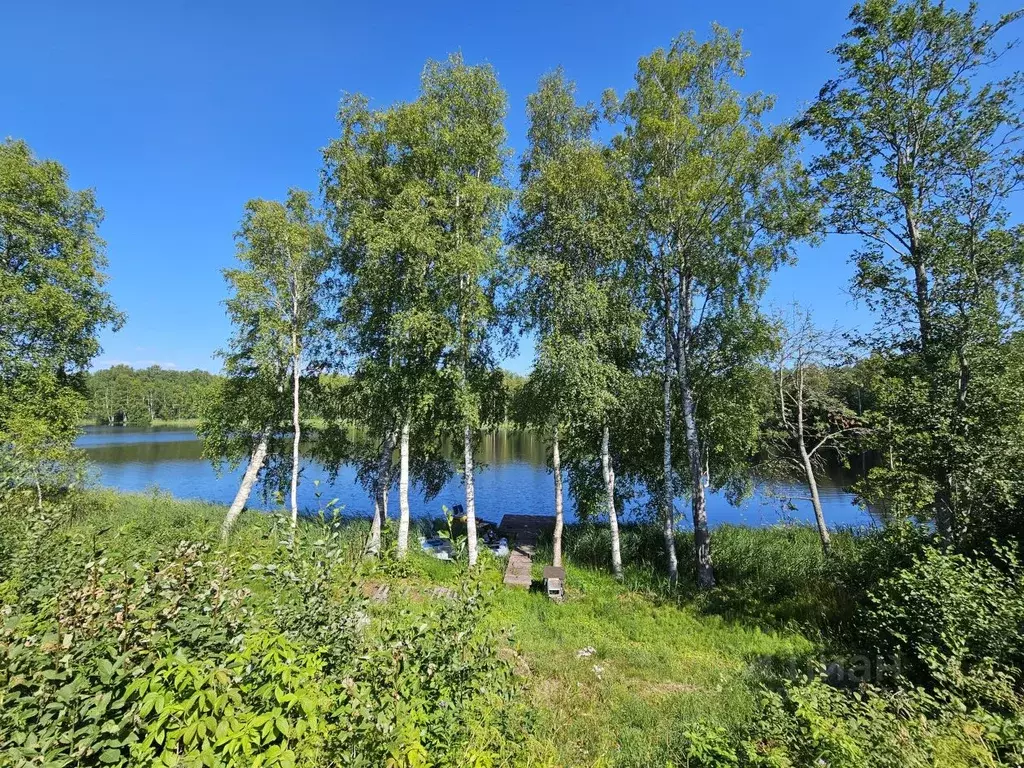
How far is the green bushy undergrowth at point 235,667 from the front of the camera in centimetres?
181

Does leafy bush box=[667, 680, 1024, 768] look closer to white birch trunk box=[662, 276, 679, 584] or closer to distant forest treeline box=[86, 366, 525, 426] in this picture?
white birch trunk box=[662, 276, 679, 584]

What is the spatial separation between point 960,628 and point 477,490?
1051 inches

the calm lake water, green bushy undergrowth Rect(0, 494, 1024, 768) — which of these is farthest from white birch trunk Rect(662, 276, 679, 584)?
green bushy undergrowth Rect(0, 494, 1024, 768)

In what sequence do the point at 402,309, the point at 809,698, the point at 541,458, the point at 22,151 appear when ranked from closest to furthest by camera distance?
the point at 809,698 < the point at 402,309 < the point at 22,151 < the point at 541,458

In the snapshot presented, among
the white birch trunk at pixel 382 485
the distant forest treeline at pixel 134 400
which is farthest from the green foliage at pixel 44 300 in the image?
the distant forest treeline at pixel 134 400

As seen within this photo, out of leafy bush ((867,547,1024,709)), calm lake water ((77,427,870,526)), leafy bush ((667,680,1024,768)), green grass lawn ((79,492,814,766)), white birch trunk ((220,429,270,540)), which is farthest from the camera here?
calm lake water ((77,427,870,526))

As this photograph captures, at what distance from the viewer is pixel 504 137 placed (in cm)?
1211

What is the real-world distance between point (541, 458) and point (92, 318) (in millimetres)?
37534

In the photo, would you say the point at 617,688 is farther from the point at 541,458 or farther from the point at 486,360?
the point at 541,458

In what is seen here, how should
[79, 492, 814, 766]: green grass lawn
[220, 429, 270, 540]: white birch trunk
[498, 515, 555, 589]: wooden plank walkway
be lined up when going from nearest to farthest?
[79, 492, 814, 766]: green grass lawn → [498, 515, 555, 589]: wooden plank walkway → [220, 429, 270, 540]: white birch trunk

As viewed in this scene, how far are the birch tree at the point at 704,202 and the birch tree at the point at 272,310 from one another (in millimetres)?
9495

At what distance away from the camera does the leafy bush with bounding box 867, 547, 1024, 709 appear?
4387mm

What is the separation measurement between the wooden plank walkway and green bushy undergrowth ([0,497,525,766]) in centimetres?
805

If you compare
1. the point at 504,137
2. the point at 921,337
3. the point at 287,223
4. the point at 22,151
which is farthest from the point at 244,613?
the point at 22,151
